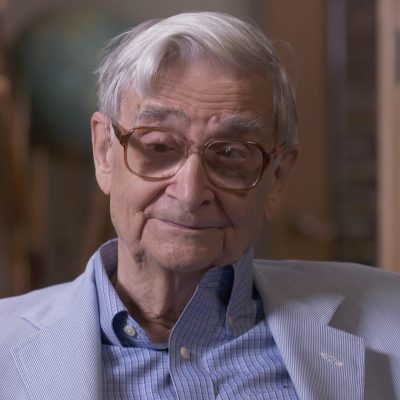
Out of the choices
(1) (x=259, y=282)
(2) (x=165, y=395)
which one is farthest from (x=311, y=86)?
(2) (x=165, y=395)

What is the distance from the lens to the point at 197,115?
149 cm

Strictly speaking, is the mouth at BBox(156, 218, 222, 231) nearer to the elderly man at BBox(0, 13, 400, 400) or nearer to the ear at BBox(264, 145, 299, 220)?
the elderly man at BBox(0, 13, 400, 400)

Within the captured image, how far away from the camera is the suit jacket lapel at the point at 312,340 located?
1.51 metres

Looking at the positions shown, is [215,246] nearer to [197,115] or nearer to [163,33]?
[197,115]

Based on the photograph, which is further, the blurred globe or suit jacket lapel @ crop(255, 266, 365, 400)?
the blurred globe

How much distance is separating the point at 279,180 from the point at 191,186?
26cm

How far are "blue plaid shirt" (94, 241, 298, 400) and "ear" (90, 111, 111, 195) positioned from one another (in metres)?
0.15

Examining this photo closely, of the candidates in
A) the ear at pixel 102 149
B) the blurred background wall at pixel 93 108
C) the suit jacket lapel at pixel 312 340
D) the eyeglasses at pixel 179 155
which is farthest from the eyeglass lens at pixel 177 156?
the blurred background wall at pixel 93 108

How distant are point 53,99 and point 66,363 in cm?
228

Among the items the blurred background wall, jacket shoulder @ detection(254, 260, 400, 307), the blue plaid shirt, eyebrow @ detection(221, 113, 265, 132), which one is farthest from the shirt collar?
the blurred background wall

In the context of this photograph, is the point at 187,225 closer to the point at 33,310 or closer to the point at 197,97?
the point at 197,97

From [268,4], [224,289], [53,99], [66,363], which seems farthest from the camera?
[268,4]

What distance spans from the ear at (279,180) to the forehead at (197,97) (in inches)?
6.2

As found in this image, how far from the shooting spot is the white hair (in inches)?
59.3
